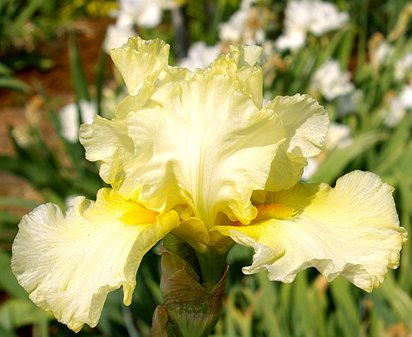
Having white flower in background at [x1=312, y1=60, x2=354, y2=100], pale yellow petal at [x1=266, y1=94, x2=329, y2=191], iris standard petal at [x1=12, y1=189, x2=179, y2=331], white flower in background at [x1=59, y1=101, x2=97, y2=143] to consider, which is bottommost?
white flower in background at [x1=312, y1=60, x2=354, y2=100]

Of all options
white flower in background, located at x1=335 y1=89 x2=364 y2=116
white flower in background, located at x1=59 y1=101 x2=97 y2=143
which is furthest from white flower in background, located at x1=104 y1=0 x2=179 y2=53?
white flower in background, located at x1=335 y1=89 x2=364 y2=116

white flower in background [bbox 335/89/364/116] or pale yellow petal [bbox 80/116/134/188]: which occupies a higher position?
pale yellow petal [bbox 80/116/134/188]

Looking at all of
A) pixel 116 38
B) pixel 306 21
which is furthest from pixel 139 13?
pixel 306 21

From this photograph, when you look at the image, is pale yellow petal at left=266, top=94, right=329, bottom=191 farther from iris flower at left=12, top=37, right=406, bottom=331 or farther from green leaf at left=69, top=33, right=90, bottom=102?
green leaf at left=69, top=33, right=90, bottom=102

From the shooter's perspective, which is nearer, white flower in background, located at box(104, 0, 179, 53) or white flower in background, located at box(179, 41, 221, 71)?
white flower in background, located at box(179, 41, 221, 71)

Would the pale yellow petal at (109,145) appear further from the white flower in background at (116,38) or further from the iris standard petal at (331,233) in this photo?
the white flower in background at (116,38)

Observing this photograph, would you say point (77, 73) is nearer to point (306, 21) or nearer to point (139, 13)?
point (139, 13)

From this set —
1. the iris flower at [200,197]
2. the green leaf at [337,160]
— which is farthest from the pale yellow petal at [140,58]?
the green leaf at [337,160]
